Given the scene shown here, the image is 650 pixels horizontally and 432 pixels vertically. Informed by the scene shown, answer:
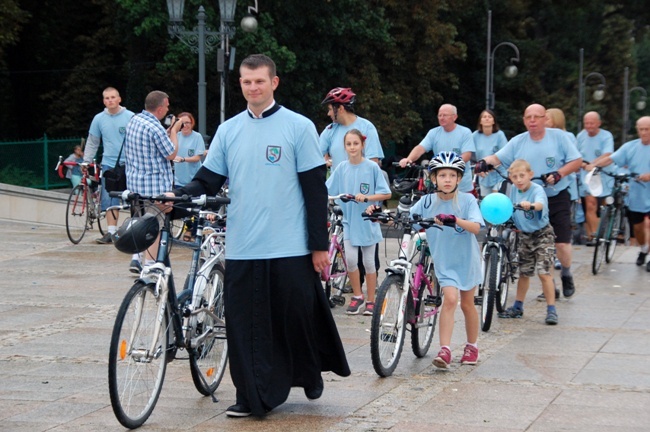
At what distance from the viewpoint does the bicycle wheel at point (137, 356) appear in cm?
603

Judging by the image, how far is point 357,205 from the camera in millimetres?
10680

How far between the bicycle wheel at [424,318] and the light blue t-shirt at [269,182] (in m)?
→ 1.92

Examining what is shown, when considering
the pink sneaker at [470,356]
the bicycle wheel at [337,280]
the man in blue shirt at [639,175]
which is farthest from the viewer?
the man in blue shirt at [639,175]

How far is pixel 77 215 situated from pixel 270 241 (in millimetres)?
10342

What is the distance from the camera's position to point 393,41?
1545 inches

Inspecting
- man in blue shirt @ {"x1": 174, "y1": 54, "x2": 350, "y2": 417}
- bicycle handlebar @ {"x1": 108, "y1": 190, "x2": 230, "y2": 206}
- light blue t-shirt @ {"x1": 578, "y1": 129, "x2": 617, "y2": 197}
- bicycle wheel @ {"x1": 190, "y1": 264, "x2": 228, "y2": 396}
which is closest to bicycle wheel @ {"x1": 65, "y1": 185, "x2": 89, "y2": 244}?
light blue t-shirt @ {"x1": 578, "y1": 129, "x2": 617, "y2": 197}

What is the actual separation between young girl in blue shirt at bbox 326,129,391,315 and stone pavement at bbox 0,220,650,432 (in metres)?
0.39

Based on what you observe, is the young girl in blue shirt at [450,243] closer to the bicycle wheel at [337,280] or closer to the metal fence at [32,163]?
the bicycle wheel at [337,280]

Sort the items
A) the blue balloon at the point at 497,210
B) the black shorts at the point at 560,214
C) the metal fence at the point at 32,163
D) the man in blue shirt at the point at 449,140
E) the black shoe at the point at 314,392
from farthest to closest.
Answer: the metal fence at the point at 32,163
the man in blue shirt at the point at 449,140
the black shorts at the point at 560,214
the blue balloon at the point at 497,210
the black shoe at the point at 314,392

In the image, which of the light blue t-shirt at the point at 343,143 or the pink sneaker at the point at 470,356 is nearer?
→ the pink sneaker at the point at 470,356

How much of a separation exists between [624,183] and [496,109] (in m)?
36.1

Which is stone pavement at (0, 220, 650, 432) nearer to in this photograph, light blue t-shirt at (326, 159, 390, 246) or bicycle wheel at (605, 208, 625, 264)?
light blue t-shirt at (326, 159, 390, 246)

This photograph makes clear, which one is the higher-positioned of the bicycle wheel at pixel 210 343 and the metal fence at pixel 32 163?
the metal fence at pixel 32 163

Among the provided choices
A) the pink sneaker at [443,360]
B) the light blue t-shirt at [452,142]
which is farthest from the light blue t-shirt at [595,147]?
the pink sneaker at [443,360]
